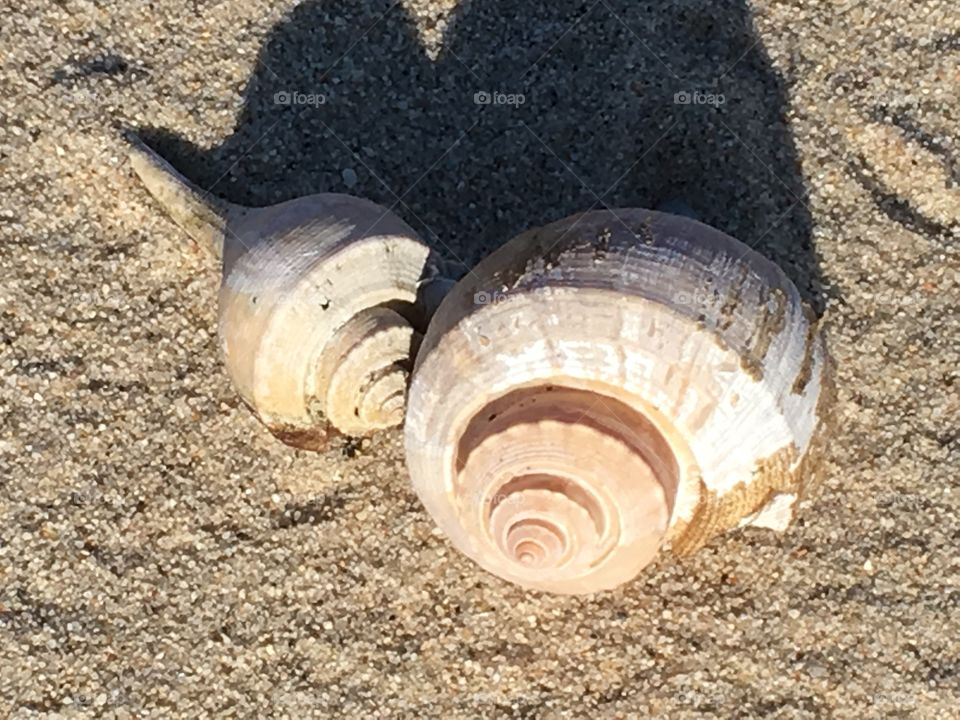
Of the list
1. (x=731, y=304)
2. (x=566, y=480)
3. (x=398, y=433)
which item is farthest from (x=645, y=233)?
(x=398, y=433)

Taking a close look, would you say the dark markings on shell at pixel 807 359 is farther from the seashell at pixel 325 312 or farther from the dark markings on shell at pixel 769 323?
the seashell at pixel 325 312

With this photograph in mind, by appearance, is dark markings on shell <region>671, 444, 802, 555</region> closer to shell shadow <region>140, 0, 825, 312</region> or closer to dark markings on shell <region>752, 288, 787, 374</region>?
dark markings on shell <region>752, 288, 787, 374</region>

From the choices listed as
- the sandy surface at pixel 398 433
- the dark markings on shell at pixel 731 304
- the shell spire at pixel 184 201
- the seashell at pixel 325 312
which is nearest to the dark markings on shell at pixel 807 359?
the dark markings on shell at pixel 731 304

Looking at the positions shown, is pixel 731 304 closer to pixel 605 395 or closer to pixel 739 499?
pixel 605 395

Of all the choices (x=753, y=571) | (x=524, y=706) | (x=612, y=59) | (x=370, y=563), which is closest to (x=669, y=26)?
(x=612, y=59)

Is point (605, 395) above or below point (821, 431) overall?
above

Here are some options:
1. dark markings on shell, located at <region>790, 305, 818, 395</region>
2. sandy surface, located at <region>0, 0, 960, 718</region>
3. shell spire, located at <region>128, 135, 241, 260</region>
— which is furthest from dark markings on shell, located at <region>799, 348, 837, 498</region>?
shell spire, located at <region>128, 135, 241, 260</region>

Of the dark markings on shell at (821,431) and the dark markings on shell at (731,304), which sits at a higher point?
the dark markings on shell at (731,304)

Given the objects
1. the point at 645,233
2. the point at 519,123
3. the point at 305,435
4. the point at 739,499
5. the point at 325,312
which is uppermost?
the point at 645,233
